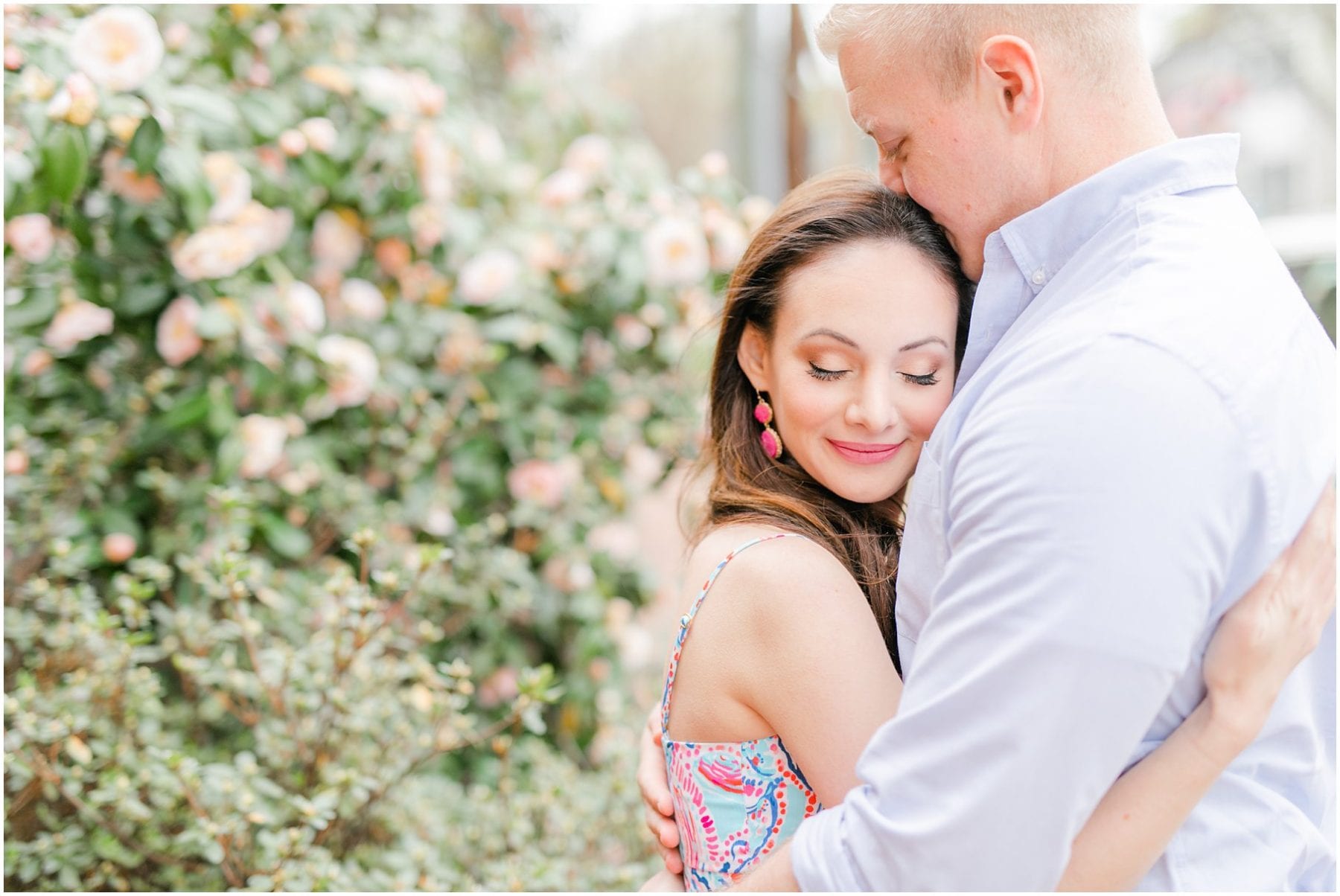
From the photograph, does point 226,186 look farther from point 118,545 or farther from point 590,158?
point 590,158

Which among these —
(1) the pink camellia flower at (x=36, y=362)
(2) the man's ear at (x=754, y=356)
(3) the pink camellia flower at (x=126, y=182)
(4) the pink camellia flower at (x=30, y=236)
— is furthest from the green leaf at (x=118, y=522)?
(2) the man's ear at (x=754, y=356)

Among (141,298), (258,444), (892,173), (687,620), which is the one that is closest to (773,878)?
(687,620)

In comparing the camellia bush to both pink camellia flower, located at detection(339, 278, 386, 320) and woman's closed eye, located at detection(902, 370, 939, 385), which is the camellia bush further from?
woman's closed eye, located at detection(902, 370, 939, 385)

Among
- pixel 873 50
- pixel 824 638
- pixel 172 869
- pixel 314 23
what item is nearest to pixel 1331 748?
pixel 824 638

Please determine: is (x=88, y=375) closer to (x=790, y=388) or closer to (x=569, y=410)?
(x=569, y=410)

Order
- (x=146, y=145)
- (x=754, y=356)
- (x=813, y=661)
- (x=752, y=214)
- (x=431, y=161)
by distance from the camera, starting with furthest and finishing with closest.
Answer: (x=752, y=214) < (x=431, y=161) < (x=146, y=145) < (x=754, y=356) < (x=813, y=661)

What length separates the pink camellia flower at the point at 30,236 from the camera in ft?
7.66

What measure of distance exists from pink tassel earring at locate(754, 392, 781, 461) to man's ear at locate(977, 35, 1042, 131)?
23.8 inches

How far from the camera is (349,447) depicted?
2.94 meters

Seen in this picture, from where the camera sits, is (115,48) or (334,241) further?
(334,241)

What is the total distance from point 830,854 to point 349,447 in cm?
214

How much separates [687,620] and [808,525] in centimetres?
22

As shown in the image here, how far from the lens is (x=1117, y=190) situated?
121cm

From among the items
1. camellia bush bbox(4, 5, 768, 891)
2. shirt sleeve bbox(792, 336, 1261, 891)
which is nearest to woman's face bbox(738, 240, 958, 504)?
shirt sleeve bbox(792, 336, 1261, 891)
